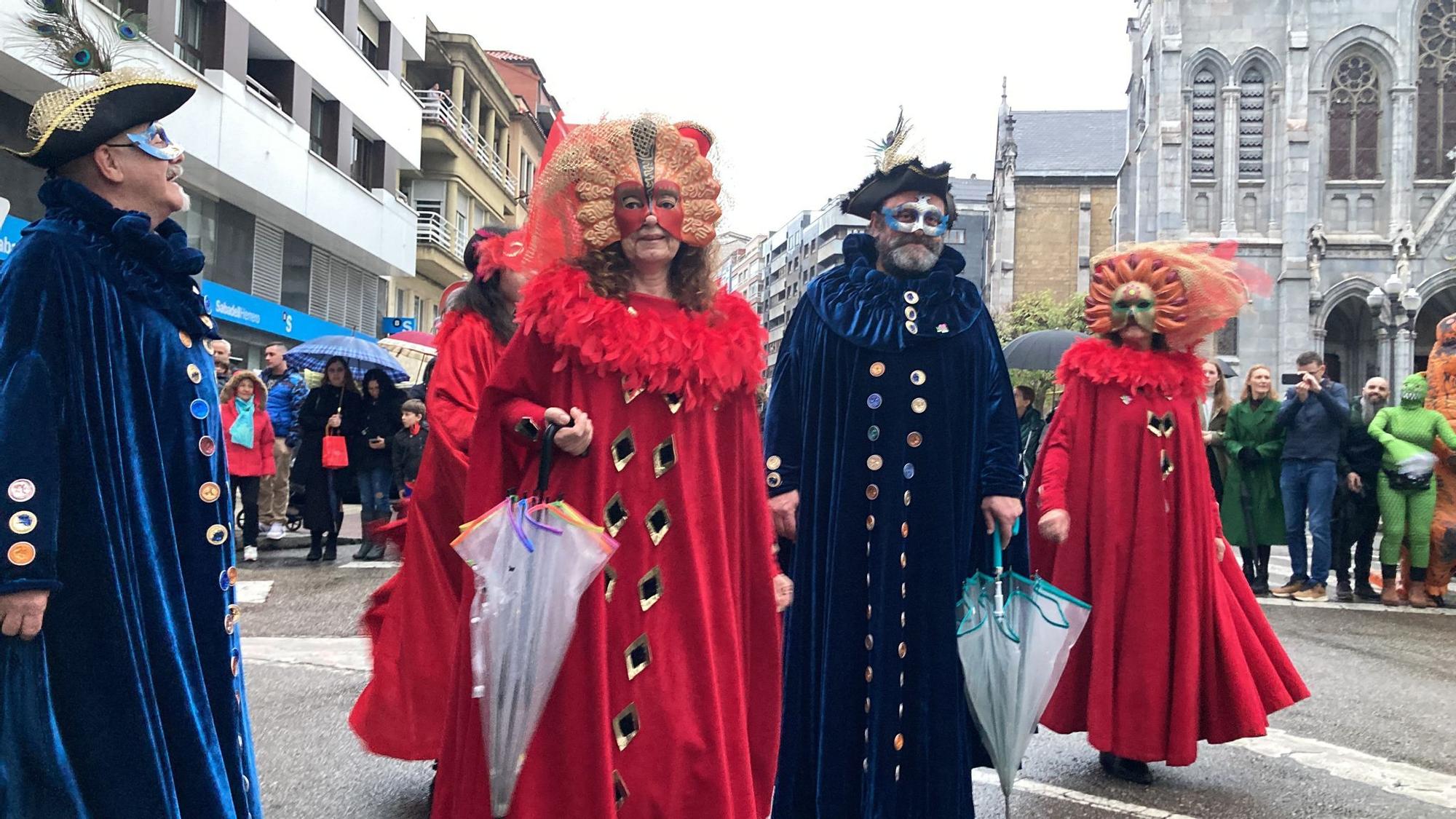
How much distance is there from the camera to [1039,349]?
12.7m

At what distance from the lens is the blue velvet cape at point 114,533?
8.02 feet

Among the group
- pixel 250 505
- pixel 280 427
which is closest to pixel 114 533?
pixel 250 505

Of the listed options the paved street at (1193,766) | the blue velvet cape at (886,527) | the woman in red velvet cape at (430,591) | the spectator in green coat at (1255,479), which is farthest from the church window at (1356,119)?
the woman in red velvet cape at (430,591)

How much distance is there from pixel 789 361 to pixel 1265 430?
7804 millimetres

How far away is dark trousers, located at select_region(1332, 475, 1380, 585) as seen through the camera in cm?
1037

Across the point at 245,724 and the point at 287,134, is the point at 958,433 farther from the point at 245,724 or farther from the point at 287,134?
the point at 287,134

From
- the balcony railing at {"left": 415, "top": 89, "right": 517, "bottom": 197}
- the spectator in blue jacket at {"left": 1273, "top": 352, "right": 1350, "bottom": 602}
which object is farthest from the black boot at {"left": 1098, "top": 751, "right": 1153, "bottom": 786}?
the balcony railing at {"left": 415, "top": 89, "right": 517, "bottom": 197}

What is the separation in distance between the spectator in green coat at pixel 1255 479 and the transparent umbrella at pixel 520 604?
917cm

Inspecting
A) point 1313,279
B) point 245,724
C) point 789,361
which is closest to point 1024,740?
point 789,361

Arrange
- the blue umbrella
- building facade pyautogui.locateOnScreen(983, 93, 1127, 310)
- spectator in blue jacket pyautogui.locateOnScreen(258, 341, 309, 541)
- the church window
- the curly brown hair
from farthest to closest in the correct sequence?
building facade pyautogui.locateOnScreen(983, 93, 1127, 310) < the church window < spectator in blue jacket pyautogui.locateOnScreen(258, 341, 309, 541) < the blue umbrella < the curly brown hair

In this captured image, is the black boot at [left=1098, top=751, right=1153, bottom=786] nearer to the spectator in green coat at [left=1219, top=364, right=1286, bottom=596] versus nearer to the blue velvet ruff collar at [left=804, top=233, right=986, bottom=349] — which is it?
the blue velvet ruff collar at [left=804, top=233, right=986, bottom=349]

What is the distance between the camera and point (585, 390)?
3.08 meters

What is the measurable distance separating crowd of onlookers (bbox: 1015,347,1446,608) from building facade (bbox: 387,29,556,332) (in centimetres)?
2473

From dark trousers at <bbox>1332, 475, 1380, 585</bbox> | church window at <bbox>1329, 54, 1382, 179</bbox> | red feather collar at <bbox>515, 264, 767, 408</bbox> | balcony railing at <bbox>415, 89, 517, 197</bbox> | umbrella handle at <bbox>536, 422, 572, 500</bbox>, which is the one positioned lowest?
dark trousers at <bbox>1332, 475, 1380, 585</bbox>
